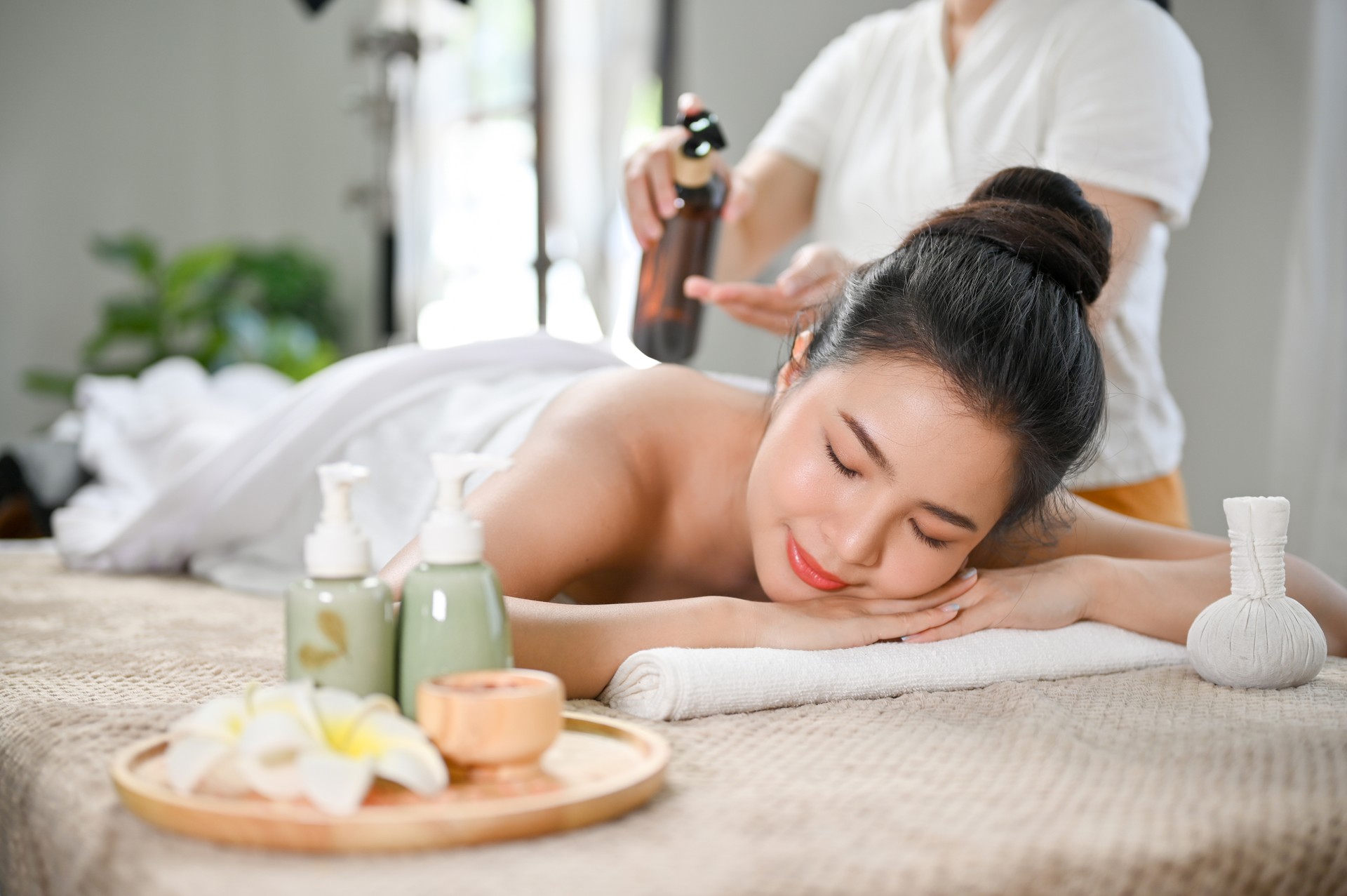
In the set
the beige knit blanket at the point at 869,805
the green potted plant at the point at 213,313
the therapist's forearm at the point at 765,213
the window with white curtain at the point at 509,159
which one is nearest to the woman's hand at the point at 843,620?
the beige knit blanket at the point at 869,805

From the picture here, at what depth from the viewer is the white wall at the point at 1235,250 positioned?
230cm

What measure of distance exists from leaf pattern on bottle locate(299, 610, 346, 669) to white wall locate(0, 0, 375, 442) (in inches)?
216

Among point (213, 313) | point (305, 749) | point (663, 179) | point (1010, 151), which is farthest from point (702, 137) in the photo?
point (213, 313)

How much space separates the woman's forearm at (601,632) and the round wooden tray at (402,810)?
27 cm

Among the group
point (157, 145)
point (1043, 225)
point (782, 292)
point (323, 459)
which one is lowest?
point (323, 459)

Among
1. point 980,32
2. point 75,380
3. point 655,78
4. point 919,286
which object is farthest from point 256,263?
point 919,286

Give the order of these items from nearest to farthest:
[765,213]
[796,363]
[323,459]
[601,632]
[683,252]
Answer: [601,632] < [796,363] < [683,252] < [323,459] < [765,213]

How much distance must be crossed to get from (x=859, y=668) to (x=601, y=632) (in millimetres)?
239

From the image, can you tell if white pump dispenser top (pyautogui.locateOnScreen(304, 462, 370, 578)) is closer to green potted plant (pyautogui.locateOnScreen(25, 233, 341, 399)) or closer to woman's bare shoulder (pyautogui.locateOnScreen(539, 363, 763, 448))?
woman's bare shoulder (pyautogui.locateOnScreen(539, 363, 763, 448))

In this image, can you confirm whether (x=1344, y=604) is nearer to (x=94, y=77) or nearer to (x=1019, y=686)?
(x=1019, y=686)

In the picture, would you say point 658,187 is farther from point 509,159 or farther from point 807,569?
point 509,159

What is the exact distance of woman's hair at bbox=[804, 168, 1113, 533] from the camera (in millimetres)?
1113

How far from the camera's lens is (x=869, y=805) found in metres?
0.69

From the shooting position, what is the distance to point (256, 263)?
547cm
